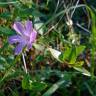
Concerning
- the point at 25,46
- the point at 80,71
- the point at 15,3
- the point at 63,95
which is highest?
the point at 15,3

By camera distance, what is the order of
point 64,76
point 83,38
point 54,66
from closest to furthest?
point 64,76
point 54,66
point 83,38

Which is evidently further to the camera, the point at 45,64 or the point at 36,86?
the point at 45,64

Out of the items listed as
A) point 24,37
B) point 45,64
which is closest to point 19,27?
point 24,37

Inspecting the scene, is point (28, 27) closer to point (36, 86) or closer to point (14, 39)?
point (14, 39)

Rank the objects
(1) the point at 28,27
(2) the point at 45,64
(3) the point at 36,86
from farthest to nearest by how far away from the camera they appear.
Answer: (2) the point at 45,64 → (3) the point at 36,86 → (1) the point at 28,27

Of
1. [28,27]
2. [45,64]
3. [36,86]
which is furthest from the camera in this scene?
[45,64]

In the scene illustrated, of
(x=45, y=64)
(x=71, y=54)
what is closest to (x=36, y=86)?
(x=71, y=54)

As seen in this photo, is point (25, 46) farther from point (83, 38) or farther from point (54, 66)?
point (83, 38)

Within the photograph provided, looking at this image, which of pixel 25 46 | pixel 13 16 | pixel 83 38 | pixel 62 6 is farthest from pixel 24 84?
pixel 62 6

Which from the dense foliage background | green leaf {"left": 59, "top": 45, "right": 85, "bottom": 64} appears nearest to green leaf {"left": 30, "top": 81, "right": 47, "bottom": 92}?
the dense foliage background

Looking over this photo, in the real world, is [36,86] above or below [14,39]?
below

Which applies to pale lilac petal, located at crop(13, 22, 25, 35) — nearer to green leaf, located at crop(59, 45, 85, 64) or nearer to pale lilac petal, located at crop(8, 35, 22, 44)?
pale lilac petal, located at crop(8, 35, 22, 44)
